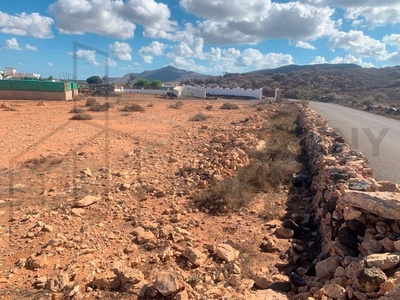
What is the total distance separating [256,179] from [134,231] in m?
3.22

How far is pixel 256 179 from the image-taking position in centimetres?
714

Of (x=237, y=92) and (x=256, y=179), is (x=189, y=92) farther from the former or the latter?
(x=256, y=179)

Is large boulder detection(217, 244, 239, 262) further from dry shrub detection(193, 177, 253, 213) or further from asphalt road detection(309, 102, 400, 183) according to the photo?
asphalt road detection(309, 102, 400, 183)

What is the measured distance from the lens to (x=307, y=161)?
885cm

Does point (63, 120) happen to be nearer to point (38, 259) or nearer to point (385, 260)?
point (38, 259)

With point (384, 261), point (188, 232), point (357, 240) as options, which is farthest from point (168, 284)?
point (357, 240)

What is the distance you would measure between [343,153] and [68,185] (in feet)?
18.8

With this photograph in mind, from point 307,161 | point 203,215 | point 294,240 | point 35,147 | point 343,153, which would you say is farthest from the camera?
point 35,147

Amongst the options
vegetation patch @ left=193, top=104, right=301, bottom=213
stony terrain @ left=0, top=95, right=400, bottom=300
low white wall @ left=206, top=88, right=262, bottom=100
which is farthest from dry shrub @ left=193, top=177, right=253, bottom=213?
low white wall @ left=206, top=88, right=262, bottom=100

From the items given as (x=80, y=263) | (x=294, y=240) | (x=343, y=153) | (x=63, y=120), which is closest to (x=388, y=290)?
(x=294, y=240)

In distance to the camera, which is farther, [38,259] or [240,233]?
[240,233]

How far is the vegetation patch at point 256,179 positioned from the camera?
6070mm

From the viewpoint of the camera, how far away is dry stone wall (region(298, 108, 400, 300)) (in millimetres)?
2749

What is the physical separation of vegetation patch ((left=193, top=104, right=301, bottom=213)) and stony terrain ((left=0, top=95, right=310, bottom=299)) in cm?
22
